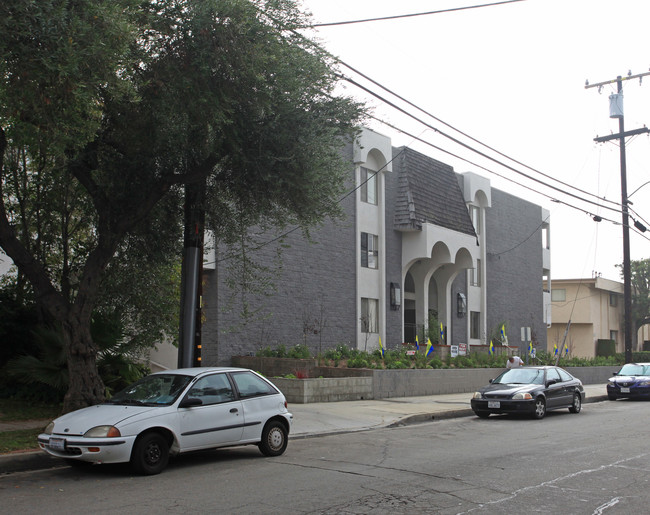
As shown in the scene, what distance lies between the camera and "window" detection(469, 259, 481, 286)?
35938 mm

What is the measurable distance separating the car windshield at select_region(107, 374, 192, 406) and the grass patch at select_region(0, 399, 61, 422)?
12.5ft

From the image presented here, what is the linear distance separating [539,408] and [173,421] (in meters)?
10.7

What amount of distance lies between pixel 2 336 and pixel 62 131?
6.66m

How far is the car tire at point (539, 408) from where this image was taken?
16.8 m

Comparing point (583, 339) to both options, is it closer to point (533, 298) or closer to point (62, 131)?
point (533, 298)

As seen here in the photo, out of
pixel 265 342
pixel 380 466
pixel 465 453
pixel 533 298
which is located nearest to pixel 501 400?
pixel 465 453

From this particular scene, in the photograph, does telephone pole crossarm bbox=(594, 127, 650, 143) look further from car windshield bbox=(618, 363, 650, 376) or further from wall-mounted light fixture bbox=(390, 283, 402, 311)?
wall-mounted light fixture bbox=(390, 283, 402, 311)

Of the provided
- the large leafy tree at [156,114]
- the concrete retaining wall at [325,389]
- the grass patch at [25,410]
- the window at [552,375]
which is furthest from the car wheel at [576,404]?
the grass patch at [25,410]

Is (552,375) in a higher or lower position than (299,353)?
lower

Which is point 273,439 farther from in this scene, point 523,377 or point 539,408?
point 523,377

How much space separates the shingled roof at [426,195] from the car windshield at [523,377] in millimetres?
11853

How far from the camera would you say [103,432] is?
28.5 feet

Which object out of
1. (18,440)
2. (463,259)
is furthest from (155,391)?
(463,259)

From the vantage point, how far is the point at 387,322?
29.2 m
